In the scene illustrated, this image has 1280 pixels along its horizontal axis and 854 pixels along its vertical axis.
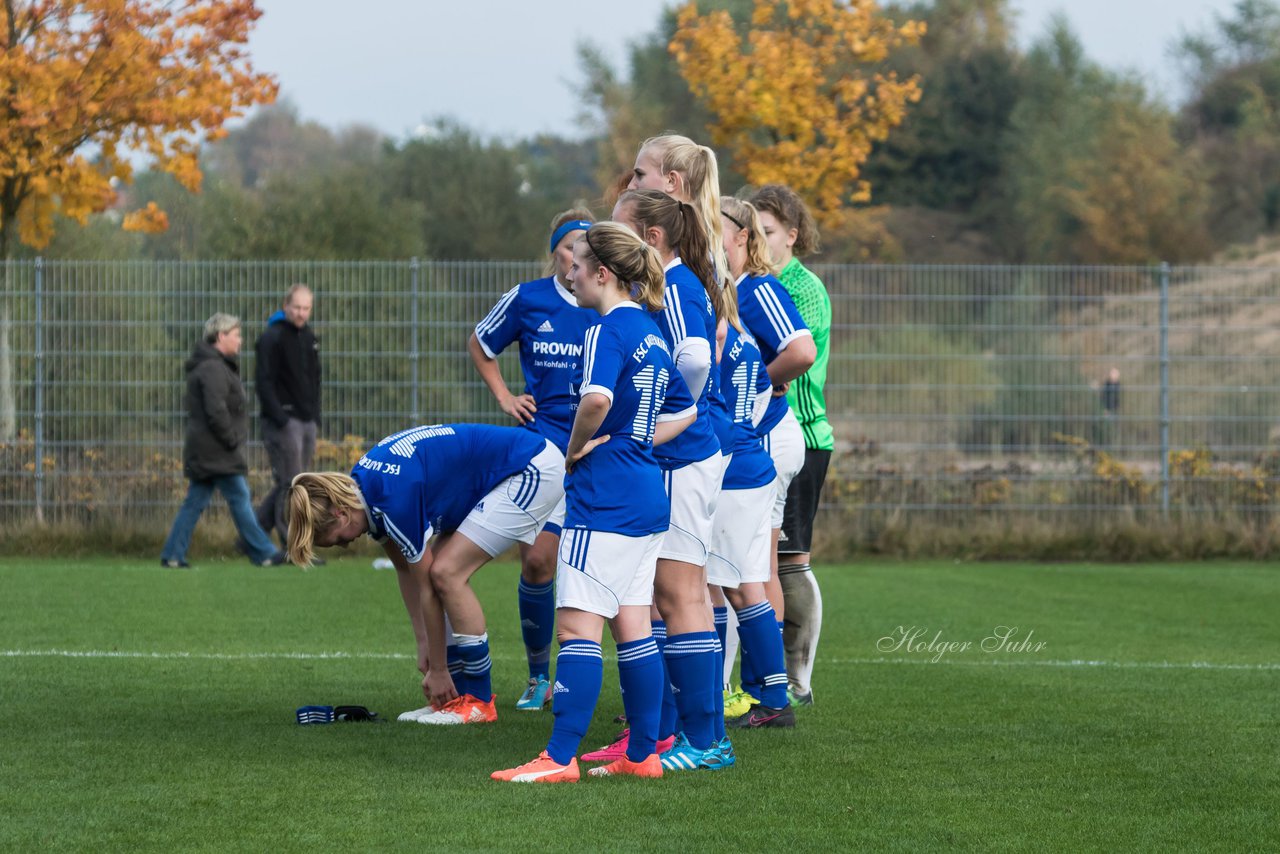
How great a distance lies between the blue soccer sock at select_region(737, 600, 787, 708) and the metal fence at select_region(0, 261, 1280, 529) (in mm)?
7853

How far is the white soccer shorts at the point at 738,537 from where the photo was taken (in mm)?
5691

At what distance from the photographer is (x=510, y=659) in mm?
7871

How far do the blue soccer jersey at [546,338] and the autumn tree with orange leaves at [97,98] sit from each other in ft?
27.6

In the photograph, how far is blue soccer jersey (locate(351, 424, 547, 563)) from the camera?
5863 millimetres

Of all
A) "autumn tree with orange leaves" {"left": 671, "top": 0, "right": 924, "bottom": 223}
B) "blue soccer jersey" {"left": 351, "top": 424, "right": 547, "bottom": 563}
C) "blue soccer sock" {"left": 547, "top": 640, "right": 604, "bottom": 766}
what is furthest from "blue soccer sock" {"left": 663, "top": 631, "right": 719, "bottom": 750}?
"autumn tree with orange leaves" {"left": 671, "top": 0, "right": 924, "bottom": 223}

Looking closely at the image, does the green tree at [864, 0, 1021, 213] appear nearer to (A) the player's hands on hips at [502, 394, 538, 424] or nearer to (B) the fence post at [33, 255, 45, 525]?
(B) the fence post at [33, 255, 45, 525]

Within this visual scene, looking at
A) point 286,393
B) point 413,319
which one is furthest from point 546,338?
point 413,319

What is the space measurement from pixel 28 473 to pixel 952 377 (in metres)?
7.86

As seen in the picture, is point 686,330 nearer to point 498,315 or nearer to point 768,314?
point 768,314

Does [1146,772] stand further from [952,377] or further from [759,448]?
[952,377]

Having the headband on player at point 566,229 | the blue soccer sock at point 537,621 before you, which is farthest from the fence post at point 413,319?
the blue soccer sock at point 537,621

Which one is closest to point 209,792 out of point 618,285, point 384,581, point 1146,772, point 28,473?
point 618,285

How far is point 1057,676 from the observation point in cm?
737

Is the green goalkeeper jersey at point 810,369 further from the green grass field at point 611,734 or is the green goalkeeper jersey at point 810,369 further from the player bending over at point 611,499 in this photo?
the player bending over at point 611,499
